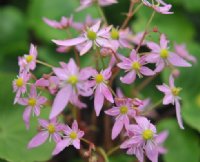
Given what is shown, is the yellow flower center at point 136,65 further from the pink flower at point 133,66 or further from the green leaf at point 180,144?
the green leaf at point 180,144

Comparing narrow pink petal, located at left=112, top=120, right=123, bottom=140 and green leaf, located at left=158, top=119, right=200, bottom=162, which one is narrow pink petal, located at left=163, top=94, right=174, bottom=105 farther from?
green leaf, located at left=158, top=119, right=200, bottom=162

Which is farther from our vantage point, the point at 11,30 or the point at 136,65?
the point at 11,30

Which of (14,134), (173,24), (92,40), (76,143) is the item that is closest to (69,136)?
(76,143)

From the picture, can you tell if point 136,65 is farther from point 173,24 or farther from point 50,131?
point 173,24

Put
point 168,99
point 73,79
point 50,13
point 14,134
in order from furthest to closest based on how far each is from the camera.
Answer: point 50,13
point 14,134
point 168,99
point 73,79

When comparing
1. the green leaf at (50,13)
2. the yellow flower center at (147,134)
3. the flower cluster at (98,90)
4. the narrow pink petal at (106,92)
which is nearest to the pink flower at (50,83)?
the flower cluster at (98,90)
